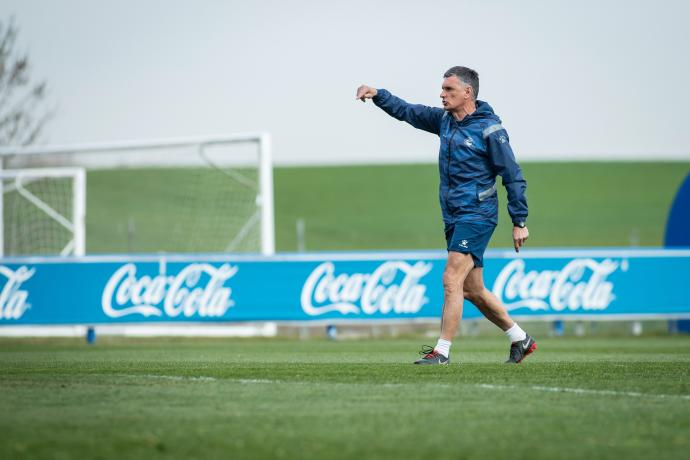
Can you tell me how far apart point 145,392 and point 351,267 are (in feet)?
42.7

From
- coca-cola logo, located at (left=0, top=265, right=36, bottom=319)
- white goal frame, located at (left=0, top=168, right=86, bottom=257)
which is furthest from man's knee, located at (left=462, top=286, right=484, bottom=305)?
white goal frame, located at (left=0, top=168, right=86, bottom=257)

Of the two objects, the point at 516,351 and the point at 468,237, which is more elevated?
the point at 468,237

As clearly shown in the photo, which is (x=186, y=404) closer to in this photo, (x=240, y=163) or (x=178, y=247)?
(x=240, y=163)

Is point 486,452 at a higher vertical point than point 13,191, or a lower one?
lower

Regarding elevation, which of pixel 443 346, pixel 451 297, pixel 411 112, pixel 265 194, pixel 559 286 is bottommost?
pixel 559 286

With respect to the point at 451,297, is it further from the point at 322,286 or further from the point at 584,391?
the point at 322,286

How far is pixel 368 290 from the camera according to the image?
20266mm

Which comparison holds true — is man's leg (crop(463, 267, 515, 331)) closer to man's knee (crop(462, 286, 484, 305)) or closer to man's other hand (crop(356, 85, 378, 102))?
man's knee (crop(462, 286, 484, 305))

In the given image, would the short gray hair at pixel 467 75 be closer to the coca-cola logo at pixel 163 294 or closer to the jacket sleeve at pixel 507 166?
the jacket sleeve at pixel 507 166

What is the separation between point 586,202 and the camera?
2156 inches

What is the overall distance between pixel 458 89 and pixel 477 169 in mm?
627

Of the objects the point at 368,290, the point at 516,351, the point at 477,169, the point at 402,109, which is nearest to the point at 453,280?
the point at 477,169

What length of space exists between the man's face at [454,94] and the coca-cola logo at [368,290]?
35.5 ft

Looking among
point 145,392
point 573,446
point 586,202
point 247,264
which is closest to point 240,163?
point 247,264
